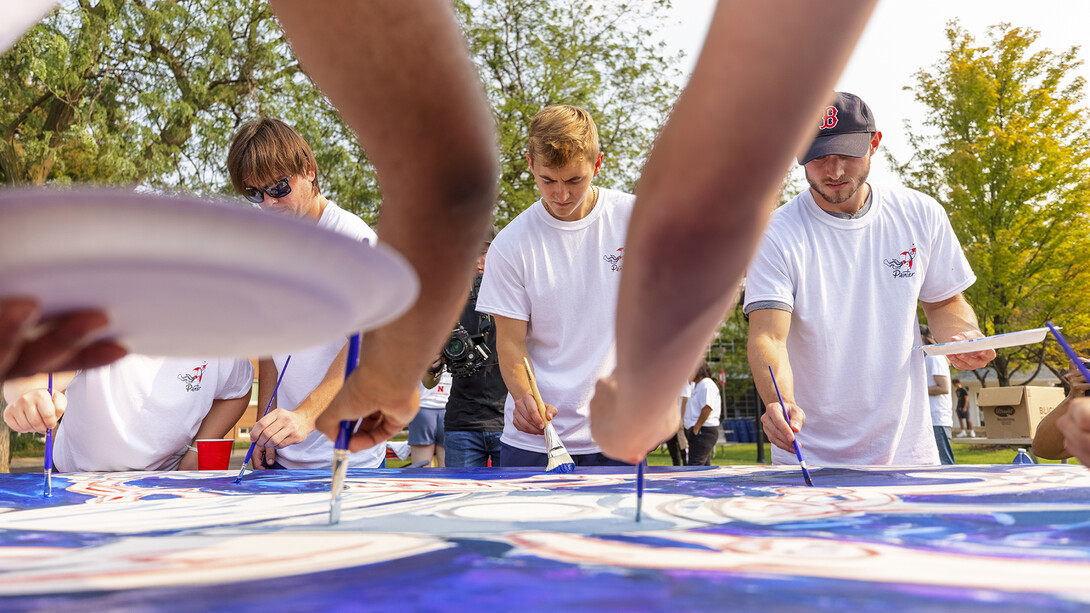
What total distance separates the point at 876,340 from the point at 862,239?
37cm

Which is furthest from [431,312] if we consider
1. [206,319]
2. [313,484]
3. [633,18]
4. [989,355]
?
[633,18]

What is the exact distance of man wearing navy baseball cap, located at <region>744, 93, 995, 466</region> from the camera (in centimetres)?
266

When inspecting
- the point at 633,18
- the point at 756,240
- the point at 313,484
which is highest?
the point at 633,18

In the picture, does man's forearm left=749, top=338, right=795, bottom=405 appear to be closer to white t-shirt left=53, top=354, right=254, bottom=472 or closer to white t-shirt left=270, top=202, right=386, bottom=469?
white t-shirt left=270, top=202, right=386, bottom=469

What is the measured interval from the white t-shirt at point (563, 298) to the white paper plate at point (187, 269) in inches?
84.8

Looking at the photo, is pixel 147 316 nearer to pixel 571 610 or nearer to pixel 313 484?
pixel 571 610

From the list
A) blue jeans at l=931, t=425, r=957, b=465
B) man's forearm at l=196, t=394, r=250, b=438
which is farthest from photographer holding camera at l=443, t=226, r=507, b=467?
blue jeans at l=931, t=425, r=957, b=465

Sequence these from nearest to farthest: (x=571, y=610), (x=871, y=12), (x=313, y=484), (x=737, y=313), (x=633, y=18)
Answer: (x=571, y=610) → (x=871, y=12) → (x=313, y=484) → (x=633, y=18) → (x=737, y=313)

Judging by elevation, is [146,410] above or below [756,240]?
below

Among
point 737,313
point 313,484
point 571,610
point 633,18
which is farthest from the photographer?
point 737,313

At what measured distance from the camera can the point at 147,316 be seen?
0.72 m

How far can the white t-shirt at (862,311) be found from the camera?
2.66 m

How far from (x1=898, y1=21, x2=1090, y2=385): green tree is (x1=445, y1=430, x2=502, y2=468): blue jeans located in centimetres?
1276

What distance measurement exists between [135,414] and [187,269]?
8.52ft
